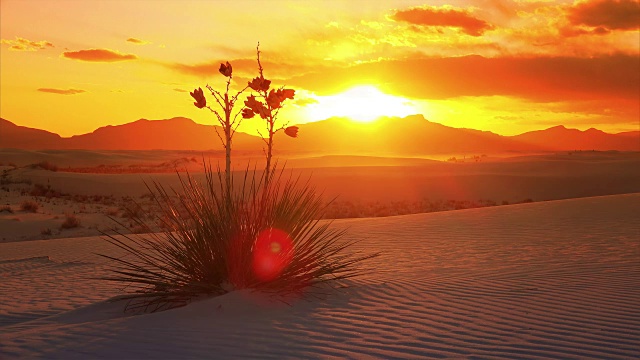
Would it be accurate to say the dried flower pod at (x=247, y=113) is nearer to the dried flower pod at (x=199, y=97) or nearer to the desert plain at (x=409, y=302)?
the dried flower pod at (x=199, y=97)


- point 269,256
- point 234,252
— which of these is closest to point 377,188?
point 269,256

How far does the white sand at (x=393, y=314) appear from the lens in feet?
18.1

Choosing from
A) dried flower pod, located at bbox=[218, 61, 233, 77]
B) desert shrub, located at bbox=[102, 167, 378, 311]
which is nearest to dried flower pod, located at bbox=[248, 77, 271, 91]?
dried flower pod, located at bbox=[218, 61, 233, 77]

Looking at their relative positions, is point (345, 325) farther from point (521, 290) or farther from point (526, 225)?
point (526, 225)

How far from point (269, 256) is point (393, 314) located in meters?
1.58

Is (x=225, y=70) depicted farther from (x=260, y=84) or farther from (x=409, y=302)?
(x=409, y=302)

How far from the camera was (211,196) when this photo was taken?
25.2 ft

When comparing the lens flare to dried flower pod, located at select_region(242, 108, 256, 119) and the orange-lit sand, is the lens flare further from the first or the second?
the orange-lit sand

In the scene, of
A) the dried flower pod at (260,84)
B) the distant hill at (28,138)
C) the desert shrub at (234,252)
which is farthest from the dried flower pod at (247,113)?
the distant hill at (28,138)

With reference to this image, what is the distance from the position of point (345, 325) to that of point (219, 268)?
6.12ft

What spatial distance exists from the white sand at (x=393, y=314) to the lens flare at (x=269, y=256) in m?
0.39

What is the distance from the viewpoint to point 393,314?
6.72m

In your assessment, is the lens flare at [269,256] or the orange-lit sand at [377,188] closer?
the lens flare at [269,256]

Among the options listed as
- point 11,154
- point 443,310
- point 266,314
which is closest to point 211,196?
point 266,314
